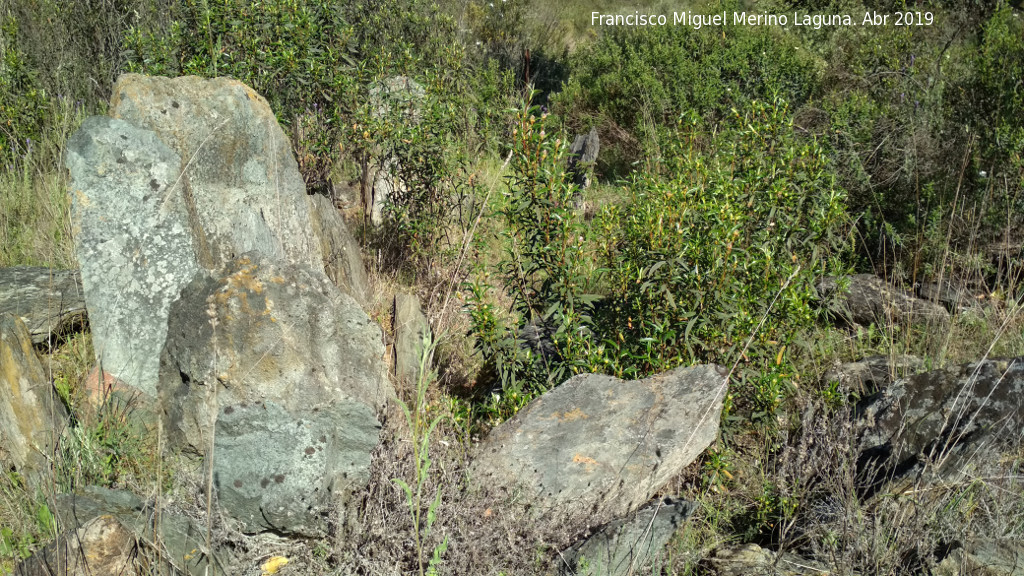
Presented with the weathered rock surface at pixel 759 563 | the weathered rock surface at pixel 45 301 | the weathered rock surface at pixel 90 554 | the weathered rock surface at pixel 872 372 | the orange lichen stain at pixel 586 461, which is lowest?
the weathered rock surface at pixel 759 563

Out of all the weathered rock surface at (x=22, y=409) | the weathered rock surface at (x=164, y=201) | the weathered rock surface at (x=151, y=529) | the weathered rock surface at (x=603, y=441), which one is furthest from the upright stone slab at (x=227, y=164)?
the weathered rock surface at (x=603, y=441)

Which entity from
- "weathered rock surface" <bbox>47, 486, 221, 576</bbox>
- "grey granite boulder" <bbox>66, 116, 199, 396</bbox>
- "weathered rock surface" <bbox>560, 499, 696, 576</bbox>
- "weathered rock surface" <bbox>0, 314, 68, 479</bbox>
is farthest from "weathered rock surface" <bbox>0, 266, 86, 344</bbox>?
"weathered rock surface" <bbox>560, 499, 696, 576</bbox>

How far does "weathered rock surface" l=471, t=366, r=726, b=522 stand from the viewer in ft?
9.77

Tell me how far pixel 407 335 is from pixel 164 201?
1282 millimetres

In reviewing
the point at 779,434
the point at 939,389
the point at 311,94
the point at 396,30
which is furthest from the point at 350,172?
the point at 939,389

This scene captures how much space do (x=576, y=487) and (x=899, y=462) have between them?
131 cm

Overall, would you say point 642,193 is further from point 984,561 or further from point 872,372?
point 984,561

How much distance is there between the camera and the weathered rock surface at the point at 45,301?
3551 millimetres

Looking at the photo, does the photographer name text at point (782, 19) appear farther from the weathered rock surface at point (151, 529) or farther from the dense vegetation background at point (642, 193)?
the weathered rock surface at point (151, 529)

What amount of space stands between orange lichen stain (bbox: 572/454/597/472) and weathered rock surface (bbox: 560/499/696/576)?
260 millimetres

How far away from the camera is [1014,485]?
Answer: 2939mm

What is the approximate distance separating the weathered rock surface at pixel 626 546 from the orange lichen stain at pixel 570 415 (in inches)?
19.5

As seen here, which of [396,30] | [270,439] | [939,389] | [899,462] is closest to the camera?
[270,439]

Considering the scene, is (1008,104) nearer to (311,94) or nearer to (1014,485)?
(1014,485)
